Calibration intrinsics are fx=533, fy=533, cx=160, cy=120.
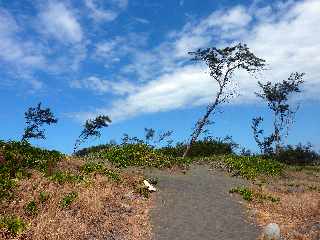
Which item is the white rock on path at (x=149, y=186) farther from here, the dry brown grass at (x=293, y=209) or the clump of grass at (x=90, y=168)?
the dry brown grass at (x=293, y=209)

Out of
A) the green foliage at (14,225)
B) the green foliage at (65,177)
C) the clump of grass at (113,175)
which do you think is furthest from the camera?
the clump of grass at (113,175)

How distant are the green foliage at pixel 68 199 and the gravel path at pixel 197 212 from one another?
3.38 metres

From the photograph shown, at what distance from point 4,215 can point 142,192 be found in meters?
8.59

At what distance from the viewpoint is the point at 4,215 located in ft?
61.4

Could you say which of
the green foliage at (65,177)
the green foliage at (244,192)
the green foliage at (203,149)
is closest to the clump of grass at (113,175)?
the green foliage at (65,177)

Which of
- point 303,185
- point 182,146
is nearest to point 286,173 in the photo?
point 303,185

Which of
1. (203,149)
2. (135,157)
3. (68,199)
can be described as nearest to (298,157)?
(203,149)

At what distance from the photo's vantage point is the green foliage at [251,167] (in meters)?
38.1

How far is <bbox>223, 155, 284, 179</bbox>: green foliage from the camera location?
38.1 meters

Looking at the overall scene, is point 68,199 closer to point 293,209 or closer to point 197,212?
point 197,212

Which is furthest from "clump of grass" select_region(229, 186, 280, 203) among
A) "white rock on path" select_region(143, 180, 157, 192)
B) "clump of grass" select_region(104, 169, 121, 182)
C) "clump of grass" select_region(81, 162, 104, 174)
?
"clump of grass" select_region(81, 162, 104, 174)

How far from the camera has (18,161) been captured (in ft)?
84.0

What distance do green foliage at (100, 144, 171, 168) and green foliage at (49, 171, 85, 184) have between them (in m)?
8.23

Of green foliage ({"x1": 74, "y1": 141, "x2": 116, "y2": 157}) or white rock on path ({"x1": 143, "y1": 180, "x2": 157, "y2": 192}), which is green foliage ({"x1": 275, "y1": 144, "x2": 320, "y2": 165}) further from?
white rock on path ({"x1": 143, "y1": 180, "x2": 157, "y2": 192})
